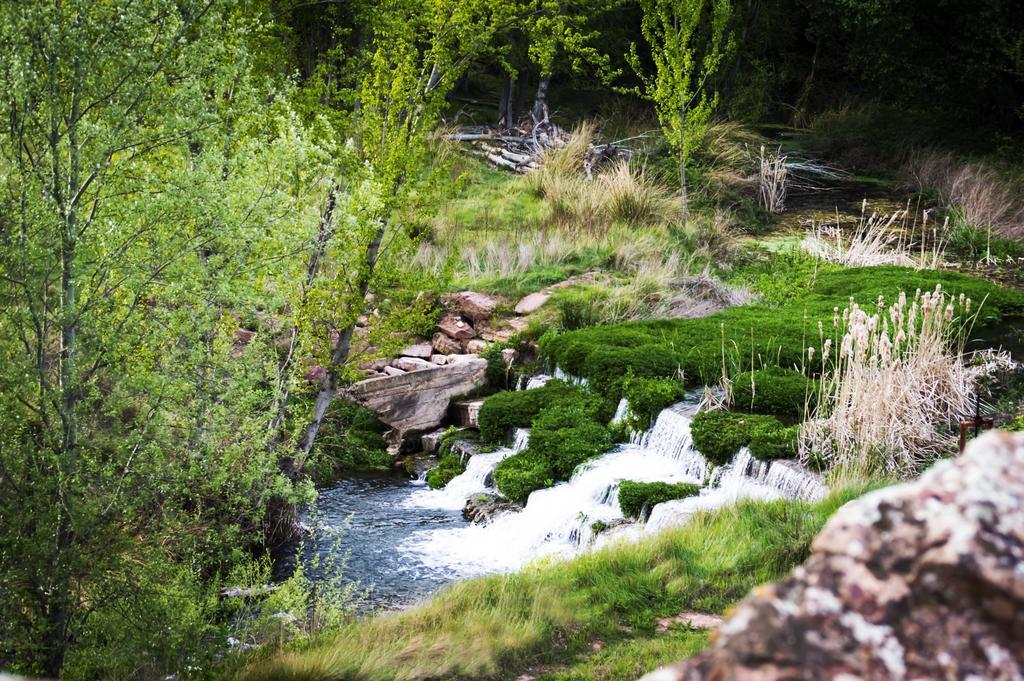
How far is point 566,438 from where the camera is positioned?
9.52 metres

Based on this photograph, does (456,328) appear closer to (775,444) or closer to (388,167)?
(388,167)

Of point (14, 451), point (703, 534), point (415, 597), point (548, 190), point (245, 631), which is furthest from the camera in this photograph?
point (548, 190)

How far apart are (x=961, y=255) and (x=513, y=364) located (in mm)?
8473

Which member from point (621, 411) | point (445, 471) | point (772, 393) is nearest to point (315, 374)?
point (445, 471)

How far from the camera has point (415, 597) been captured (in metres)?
7.15

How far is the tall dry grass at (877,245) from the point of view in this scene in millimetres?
14375

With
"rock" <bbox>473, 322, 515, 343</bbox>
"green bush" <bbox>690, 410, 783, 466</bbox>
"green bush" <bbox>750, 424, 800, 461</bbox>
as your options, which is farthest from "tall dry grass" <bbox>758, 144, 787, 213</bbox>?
"green bush" <bbox>750, 424, 800, 461</bbox>

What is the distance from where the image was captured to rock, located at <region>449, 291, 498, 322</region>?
43.0 feet

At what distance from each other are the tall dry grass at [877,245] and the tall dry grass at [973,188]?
0.75 metres

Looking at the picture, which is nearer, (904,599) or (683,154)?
(904,599)

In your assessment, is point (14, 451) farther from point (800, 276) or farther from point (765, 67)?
point (765, 67)

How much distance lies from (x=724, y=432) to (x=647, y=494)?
0.98 m

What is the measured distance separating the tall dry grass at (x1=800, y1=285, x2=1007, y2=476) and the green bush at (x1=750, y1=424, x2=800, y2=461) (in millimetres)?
145

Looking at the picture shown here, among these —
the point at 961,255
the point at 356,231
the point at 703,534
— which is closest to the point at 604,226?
the point at 961,255
